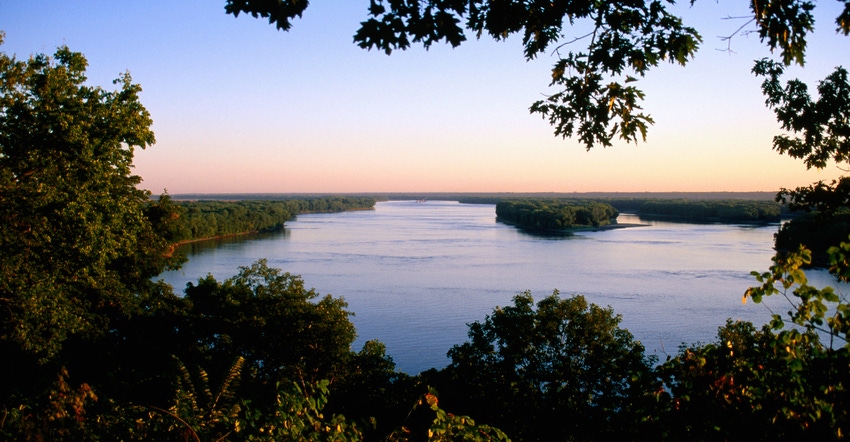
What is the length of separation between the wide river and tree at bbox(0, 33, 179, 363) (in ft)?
23.1

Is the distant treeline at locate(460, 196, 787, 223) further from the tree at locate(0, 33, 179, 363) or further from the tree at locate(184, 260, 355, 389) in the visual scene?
the tree at locate(0, 33, 179, 363)

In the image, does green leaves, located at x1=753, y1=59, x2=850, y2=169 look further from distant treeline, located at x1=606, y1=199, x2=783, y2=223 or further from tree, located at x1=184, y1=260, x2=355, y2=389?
distant treeline, located at x1=606, y1=199, x2=783, y2=223

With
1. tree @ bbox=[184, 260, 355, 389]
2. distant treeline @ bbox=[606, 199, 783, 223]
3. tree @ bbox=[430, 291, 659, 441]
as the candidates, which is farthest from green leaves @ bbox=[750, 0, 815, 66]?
distant treeline @ bbox=[606, 199, 783, 223]

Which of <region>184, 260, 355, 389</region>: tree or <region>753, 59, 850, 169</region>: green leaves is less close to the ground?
<region>753, 59, 850, 169</region>: green leaves

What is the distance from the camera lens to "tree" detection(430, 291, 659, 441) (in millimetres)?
8523

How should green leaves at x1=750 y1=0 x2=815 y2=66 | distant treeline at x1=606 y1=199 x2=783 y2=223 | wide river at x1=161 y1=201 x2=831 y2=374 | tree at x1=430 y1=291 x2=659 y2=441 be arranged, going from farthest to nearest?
distant treeline at x1=606 y1=199 x2=783 y2=223 → wide river at x1=161 y1=201 x2=831 y2=374 → tree at x1=430 y1=291 x2=659 y2=441 → green leaves at x1=750 y1=0 x2=815 y2=66

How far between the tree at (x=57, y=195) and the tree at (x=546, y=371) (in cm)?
492

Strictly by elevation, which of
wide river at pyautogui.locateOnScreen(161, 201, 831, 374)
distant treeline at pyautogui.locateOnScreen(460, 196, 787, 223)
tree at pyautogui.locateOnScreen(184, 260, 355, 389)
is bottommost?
wide river at pyautogui.locateOnScreen(161, 201, 831, 374)

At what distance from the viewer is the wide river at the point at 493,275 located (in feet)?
53.6

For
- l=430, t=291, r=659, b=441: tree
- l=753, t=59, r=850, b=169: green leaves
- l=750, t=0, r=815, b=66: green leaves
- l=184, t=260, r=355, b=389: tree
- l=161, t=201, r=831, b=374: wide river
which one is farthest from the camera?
l=161, t=201, r=831, b=374: wide river

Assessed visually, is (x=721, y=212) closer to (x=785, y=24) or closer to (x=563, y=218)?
(x=563, y=218)

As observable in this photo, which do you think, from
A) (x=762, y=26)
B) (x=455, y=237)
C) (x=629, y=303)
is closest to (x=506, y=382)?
(x=762, y=26)

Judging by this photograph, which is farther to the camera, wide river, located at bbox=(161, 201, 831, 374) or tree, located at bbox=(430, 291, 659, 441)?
wide river, located at bbox=(161, 201, 831, 374)

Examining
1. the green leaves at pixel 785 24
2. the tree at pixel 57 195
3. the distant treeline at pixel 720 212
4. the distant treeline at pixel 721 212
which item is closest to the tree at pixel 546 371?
the tree at pixel 57 195
